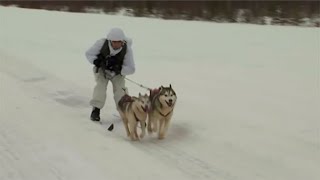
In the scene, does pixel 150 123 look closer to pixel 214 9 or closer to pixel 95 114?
pixel 95 114

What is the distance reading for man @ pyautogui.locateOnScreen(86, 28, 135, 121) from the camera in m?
8.38

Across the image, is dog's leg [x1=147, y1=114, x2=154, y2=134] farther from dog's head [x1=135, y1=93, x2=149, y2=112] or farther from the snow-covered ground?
dog's head [x1=135, y1=93, x2=149, y2=112]

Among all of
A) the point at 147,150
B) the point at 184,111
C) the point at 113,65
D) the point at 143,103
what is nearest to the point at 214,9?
the point at 184,111

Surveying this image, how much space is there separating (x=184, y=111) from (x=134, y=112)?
7.87ft

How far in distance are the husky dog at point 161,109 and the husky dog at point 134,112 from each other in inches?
5.3

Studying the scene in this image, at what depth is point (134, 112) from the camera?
302 inches

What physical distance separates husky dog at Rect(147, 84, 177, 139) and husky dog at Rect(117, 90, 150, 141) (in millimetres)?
134

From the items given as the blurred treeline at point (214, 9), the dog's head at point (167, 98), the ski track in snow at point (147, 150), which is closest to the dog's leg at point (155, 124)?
the ski track in snow at point (147, 150)

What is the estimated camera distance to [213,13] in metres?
28.7

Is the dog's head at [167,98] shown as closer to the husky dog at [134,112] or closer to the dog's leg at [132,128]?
the husky dog at [134,112]

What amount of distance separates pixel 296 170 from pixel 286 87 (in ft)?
18.4

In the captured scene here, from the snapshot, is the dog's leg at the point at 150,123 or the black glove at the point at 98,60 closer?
the dog's leg at the point at 150,123

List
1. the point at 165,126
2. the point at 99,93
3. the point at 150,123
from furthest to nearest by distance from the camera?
the point at 99,93 → the point at 150,123 → the point at 165,126

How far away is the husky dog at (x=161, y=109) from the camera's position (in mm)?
7426
